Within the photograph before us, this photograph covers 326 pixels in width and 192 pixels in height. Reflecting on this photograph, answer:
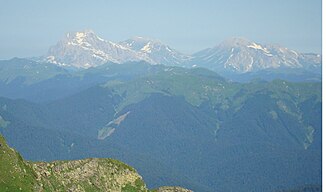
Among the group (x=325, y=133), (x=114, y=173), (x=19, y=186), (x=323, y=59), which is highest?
(x=323, y=59)

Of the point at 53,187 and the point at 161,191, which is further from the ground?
the point at 53,187

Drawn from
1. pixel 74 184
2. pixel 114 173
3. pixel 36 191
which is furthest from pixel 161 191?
pixel 36 191

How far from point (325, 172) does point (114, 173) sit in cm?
8946

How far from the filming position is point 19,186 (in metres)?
97.2

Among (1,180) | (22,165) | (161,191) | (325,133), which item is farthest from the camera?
(161,191)

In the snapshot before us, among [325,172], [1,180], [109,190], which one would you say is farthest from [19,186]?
[325,172]

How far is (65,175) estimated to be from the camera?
117 meters

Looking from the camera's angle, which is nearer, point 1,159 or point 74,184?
point 1,159

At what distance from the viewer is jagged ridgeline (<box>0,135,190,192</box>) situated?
99.3 metres

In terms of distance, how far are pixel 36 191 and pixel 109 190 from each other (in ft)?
86.0

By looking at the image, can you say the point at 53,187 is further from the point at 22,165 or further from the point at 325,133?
the point at 325,133

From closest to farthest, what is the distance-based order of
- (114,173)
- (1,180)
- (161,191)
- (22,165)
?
(1,180) → (22,165) → (114,173) → (161,191)

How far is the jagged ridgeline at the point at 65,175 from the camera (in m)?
99.3

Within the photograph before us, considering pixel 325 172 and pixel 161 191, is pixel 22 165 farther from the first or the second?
pixel 325 172
